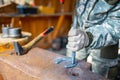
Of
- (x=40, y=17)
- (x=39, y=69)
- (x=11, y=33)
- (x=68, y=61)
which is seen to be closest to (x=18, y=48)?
(x=39, y=69)

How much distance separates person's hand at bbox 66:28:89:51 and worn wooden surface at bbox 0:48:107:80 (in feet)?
0.57

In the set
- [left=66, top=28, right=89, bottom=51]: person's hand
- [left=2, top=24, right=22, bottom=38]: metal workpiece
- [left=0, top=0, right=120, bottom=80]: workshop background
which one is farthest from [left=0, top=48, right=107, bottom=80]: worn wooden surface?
[left=0, top=0, right=120, bottom=80]: workshop background

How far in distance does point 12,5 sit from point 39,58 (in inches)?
72.9

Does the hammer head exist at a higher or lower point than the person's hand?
lower

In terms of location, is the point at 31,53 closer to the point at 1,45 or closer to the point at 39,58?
the point at 39,58

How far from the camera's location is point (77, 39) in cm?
91

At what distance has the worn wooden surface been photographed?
3.28 ft

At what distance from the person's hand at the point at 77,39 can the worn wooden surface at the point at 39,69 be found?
0.17m

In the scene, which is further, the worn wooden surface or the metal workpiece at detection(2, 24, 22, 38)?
the metal workpiece at detection(2, 24, 22, 38)

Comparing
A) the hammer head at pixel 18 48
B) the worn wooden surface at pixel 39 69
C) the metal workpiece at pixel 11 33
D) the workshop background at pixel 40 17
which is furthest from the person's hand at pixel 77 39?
the workshop background at pixel 40 17

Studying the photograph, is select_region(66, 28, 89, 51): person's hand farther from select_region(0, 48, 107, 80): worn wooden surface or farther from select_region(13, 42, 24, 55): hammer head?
select_region(13, 42, 24, 55): hammer head

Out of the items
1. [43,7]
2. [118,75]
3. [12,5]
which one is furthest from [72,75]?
[43,7]

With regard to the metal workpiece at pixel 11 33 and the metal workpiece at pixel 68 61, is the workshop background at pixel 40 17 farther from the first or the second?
the metal workpiece at pixel 68 61

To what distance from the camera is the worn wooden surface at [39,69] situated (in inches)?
39.4
